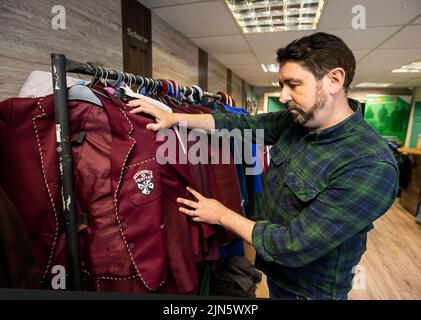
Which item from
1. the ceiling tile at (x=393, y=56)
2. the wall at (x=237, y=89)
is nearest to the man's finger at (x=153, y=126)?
the ceiling tile at (x=393, y=56)

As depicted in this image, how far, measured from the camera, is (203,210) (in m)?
0.87

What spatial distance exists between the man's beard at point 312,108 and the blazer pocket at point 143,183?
0.52m

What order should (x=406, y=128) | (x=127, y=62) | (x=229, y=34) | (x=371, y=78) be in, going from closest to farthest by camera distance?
(x=127, y=62), (x=229, y=34), (x=371, y=78), (x=406, y=128)

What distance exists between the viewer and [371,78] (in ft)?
17.7

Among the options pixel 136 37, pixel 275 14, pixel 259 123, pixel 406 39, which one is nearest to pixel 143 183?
pixel 259 123

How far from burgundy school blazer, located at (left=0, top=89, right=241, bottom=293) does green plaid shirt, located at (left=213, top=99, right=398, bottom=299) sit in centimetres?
34

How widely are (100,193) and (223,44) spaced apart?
278 centimetres

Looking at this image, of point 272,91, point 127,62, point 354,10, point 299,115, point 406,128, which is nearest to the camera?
point 299,115

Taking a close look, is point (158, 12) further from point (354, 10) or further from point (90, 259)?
point (90, 259)

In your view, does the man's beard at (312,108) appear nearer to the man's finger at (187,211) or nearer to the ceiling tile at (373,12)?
the man's finger at (187,211)

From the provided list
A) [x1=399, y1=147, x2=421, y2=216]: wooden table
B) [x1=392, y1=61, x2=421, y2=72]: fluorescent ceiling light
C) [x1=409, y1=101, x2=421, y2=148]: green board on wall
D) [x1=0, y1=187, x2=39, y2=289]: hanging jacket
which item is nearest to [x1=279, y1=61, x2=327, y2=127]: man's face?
[x1=0, y1=187, x2=39, y2=289]: hanging jacket

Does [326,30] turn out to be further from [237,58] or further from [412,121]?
[412,121]
